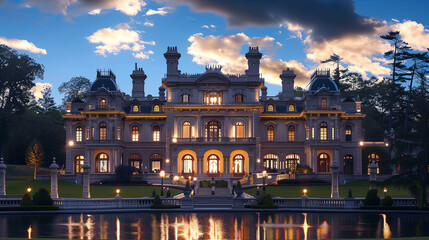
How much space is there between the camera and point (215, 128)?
6912 centimetres

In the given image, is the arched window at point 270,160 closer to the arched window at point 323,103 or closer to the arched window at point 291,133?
the arched window at point 291,133

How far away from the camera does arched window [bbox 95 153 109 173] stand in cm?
6975

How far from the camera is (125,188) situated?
5397 centimetres

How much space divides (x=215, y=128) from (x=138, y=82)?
54.3ft

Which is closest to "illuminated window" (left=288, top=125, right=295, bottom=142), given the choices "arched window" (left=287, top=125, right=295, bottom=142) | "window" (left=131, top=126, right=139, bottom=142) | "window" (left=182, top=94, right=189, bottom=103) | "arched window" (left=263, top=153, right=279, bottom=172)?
"arched window" (left=287, top=125, right=295, bottom=142)

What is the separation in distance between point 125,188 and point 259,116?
22.6 m

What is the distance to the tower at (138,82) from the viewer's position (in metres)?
77.9

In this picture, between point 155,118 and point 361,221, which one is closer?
point 361,221

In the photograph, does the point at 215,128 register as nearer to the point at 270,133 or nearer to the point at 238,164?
the point at 238,164

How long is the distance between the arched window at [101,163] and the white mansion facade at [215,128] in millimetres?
139

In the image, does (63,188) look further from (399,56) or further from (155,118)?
(399,56)

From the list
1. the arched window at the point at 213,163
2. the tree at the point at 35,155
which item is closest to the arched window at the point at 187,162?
the arched window at the point at 213,163

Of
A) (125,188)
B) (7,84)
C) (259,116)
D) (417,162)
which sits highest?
(7,84)

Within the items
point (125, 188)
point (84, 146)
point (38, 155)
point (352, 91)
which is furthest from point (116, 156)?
point (352, 91)
